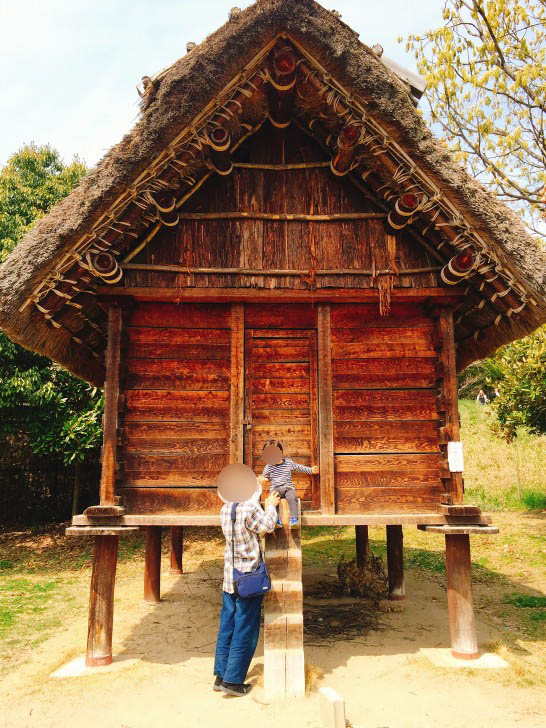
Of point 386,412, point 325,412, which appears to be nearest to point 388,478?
point 386,412

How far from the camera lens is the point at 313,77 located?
5328 millimetres

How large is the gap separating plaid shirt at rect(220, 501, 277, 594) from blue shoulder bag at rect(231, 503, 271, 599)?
0.09 ft

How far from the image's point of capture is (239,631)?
4.56m

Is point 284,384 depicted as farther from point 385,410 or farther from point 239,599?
point 239,599

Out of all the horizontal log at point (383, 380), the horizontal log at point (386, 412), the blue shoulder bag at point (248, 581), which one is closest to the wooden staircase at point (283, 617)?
the blue shoulder bag at point (248, 581)

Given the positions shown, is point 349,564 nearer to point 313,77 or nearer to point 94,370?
point 94,370

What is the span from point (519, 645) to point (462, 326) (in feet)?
12.0

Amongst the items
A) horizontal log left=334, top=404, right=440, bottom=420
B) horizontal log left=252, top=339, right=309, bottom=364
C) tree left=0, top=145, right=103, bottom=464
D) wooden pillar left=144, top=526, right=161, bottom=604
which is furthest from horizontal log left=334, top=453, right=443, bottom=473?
tree left=0, top=145, right=103, bottom=464

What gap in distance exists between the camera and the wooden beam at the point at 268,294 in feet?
18.4

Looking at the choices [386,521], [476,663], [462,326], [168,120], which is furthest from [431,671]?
[168,120]

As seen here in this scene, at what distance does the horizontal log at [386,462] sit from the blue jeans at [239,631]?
161 centimetres

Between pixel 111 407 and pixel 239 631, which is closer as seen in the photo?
pixel 239 631

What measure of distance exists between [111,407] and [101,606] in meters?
1.92

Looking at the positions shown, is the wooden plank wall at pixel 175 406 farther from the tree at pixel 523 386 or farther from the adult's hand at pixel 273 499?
the tree at pixel 523 386
